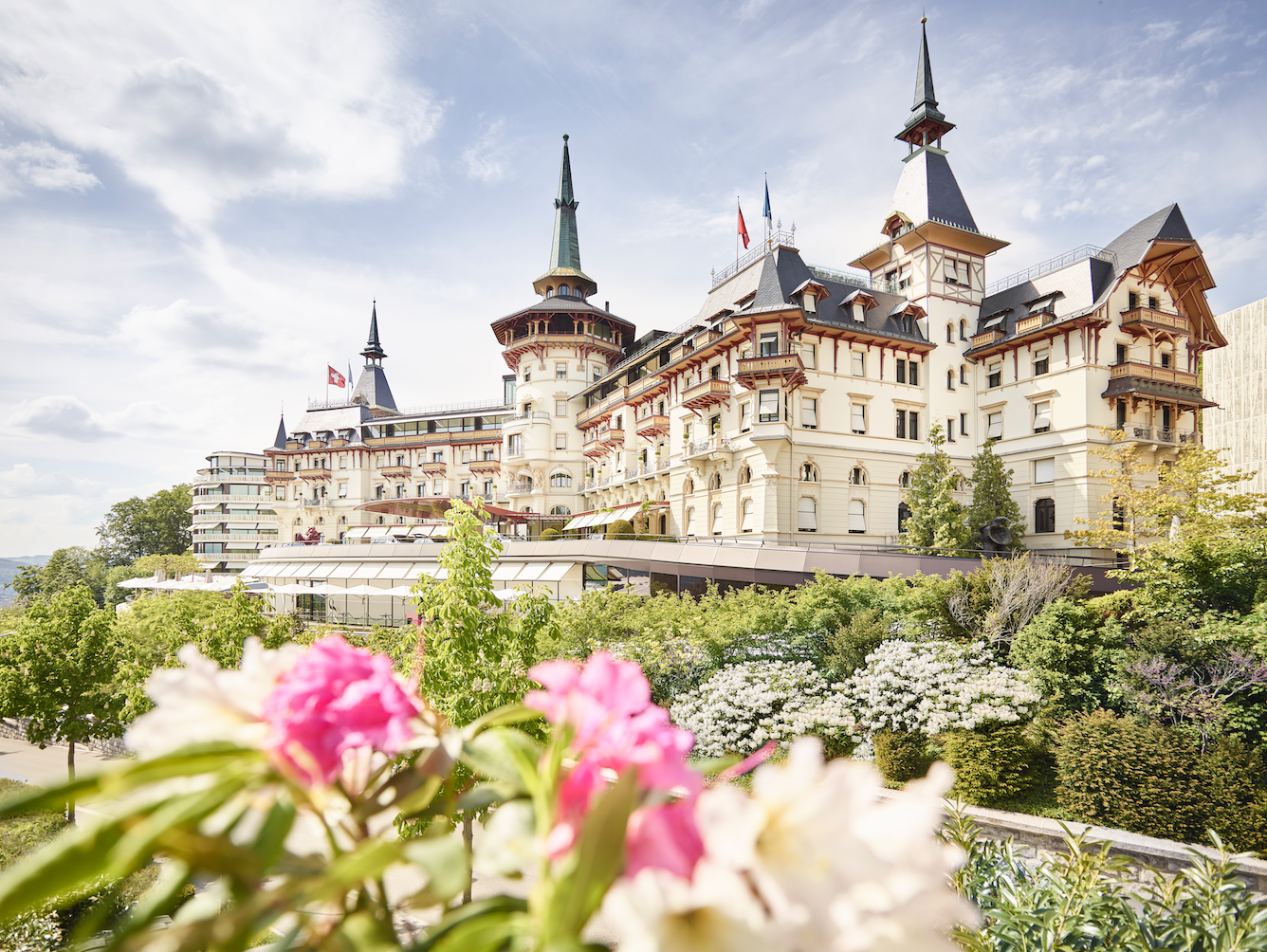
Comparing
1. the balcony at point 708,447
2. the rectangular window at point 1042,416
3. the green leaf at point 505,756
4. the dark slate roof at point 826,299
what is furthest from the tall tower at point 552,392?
the green leaf at point 505,756

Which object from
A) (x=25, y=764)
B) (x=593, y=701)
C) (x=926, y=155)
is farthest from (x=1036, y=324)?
(x=25, y=764)

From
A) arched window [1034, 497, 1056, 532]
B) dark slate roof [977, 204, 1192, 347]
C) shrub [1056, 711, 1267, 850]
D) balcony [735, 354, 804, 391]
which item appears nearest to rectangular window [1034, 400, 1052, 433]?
arched window [1034, 497, 1056, 532]

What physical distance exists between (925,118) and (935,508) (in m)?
26.2

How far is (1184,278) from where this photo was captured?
33469mm

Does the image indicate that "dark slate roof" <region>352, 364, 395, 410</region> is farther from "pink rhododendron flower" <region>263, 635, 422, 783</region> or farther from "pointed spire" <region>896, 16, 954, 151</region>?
"pink rhododendron flower" <region>263, 635, 422, 783</region>

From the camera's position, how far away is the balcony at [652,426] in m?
39.2

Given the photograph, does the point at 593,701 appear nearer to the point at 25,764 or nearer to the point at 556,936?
the point at 556,936

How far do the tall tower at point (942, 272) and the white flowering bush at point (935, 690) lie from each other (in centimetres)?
2397

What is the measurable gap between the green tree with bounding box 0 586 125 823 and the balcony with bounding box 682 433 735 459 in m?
24.8

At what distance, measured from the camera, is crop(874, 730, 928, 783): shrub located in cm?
1160

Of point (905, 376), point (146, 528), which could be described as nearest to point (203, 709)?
point (905, 376)

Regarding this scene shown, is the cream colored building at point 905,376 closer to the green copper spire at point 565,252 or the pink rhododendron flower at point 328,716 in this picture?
the green copper spire at point 565,252

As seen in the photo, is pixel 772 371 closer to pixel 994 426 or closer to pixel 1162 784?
pixel 994 426

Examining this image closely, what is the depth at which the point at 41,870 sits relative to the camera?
2.54 feet
